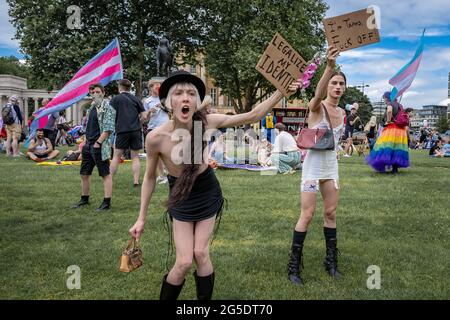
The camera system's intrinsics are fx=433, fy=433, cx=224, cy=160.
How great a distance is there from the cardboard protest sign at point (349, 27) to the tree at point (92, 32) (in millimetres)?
24006

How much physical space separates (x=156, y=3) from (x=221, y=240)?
1136 inches

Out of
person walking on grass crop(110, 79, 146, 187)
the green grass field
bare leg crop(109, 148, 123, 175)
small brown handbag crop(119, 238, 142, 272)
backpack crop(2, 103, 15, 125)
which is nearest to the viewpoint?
small brown handbag crop(119, 238, 142, 272)

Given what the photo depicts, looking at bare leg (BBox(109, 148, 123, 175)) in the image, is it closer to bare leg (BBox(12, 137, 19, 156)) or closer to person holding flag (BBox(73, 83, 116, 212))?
person holding flag (BBox(73, 83, 116, 212))

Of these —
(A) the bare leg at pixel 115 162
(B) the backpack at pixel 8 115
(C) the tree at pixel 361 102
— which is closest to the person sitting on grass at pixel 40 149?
(B) the backpack at pixel 8 115

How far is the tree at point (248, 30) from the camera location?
3250 cm

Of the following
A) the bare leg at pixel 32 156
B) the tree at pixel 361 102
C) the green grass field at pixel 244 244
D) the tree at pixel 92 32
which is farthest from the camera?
the tree at pixel 361 102

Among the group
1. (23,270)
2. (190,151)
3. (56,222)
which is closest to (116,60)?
(56,222)

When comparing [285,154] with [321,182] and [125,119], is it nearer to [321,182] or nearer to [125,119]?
[125,119]

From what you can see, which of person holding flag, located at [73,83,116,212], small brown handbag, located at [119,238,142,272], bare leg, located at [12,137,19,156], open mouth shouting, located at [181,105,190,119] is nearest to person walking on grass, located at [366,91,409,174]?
person holding flag, located at [73,83,116,212]

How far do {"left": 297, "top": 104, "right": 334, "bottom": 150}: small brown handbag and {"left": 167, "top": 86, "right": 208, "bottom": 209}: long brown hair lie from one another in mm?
1264

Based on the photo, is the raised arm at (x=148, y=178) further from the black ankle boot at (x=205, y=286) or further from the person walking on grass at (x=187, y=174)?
the black ankle boot at (x=205, y=286)

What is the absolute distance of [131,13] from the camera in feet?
100

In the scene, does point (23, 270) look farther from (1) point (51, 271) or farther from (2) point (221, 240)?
(2) point (221, 240)

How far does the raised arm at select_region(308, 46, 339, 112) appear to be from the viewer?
3556 millimetres
